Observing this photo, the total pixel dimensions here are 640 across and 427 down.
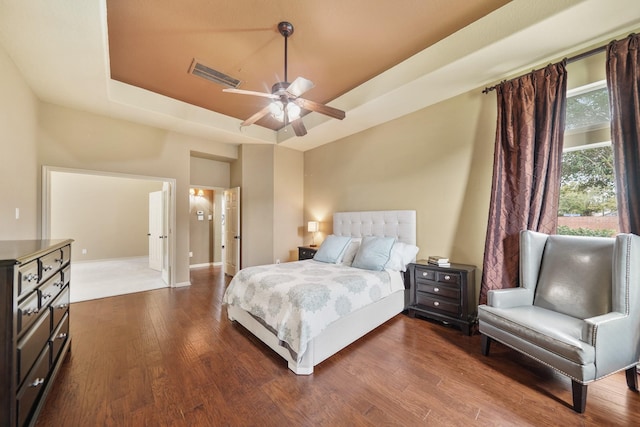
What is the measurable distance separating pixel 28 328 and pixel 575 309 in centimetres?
396

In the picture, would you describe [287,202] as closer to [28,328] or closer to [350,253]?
[350,253]

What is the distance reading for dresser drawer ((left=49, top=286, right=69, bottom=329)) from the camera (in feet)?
5.93

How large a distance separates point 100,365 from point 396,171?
420cm

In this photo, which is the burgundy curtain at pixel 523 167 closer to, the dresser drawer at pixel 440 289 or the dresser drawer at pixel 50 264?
the dresser drawer at pixel 440 289

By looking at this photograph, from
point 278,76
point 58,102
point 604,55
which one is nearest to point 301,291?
point 278,76

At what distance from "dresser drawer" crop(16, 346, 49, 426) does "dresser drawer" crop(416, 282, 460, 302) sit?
3.45m

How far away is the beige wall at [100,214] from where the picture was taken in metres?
6.57

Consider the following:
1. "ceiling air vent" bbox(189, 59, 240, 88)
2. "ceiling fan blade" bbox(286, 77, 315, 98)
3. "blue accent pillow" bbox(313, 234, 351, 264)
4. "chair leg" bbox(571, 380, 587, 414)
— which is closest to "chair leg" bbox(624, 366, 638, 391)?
"chair leg" bbox(571, 380, 587, 414)

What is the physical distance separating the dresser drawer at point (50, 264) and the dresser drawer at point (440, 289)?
355 centimetres

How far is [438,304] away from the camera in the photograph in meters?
3.00

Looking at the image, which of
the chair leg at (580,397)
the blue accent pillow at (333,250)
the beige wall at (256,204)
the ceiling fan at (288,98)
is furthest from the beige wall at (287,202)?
the chair leg at (580,397)

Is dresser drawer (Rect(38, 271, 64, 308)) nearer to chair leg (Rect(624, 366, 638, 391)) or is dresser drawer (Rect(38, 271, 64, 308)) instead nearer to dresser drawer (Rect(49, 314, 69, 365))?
dresser drawer (Rect(49, 314, 69, 365))

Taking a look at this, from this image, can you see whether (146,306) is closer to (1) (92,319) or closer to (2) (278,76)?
(1) (92,319)

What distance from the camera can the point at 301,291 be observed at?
2.22 m
